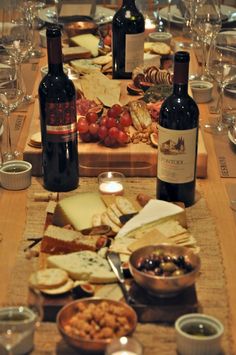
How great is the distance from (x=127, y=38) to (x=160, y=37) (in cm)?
54

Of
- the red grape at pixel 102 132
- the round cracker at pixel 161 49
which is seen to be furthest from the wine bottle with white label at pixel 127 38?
the red grape at pixel 102 132

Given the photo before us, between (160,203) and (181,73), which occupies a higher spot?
(181,73)

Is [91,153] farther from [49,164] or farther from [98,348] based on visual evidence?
[98,348]

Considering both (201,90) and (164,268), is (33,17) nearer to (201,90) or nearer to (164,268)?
(201,90)

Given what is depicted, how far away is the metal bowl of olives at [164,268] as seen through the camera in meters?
1.30

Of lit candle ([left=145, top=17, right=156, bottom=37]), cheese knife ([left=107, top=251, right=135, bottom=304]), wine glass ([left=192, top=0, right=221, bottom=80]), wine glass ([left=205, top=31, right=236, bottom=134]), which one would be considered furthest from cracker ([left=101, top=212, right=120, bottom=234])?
lit candle ([left=145, top=17, right=156, bottom=37])

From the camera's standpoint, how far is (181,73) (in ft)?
5.09

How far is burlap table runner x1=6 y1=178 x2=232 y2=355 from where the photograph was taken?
1243 millimetres

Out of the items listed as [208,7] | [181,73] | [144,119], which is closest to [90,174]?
[144,119]

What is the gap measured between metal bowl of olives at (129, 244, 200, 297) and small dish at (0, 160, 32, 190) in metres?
0.54

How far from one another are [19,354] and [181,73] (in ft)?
2.18

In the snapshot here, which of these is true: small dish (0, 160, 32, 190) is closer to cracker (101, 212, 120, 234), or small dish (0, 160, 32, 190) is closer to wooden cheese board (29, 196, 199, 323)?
cracker (101, 212, 120, 234)

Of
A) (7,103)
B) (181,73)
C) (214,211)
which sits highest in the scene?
(181,73)

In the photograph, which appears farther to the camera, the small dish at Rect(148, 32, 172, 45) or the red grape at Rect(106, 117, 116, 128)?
the small dish at Rect(148, 32, 172, 45)
